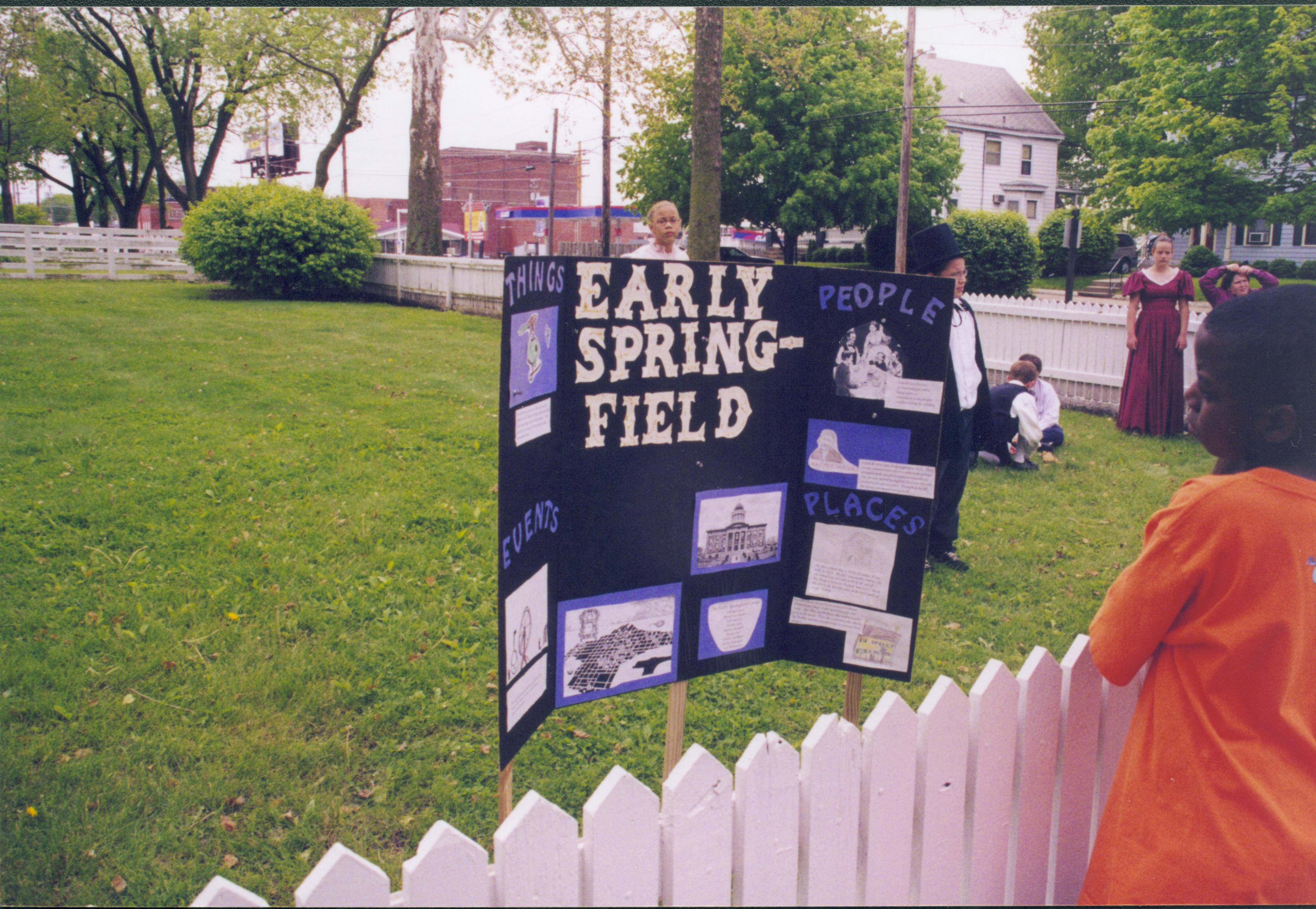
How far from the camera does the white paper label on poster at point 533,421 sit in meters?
2.14

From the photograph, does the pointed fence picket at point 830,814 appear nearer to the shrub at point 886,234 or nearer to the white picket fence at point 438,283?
the white picket fence at point 438,283

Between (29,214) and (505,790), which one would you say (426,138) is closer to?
(505,790)

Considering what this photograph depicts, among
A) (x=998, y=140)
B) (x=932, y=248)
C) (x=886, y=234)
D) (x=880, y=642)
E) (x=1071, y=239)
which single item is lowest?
(x=880, y=642)

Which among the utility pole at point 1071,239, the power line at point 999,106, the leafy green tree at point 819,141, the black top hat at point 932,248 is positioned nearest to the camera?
the black top hat at point 932,248

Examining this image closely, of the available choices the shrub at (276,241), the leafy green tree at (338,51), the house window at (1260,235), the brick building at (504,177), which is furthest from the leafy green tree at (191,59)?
the brick building at (504,177)

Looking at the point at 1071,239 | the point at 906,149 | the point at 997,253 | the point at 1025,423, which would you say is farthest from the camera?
the point at 997,253

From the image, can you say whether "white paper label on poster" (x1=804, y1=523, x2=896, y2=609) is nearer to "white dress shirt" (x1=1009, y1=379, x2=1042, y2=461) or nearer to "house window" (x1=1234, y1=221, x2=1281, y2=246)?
"white dress shirt" (x1=1009, y1=379, x2=1042, y2=461)

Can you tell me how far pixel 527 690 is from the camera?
89.9 inches

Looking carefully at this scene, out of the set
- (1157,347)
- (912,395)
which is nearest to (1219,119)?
(1157,347)

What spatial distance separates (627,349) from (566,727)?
2.02 metres

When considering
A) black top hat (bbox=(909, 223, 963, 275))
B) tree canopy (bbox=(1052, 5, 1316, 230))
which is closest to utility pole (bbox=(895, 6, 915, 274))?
tree canopy (bbox=(1052, 5, 1316, 230))

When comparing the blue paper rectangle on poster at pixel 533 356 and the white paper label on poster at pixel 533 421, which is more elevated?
the blue paper rectangle on poster at pixel 533 356

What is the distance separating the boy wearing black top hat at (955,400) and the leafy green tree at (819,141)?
103ft

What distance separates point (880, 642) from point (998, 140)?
5323cm
